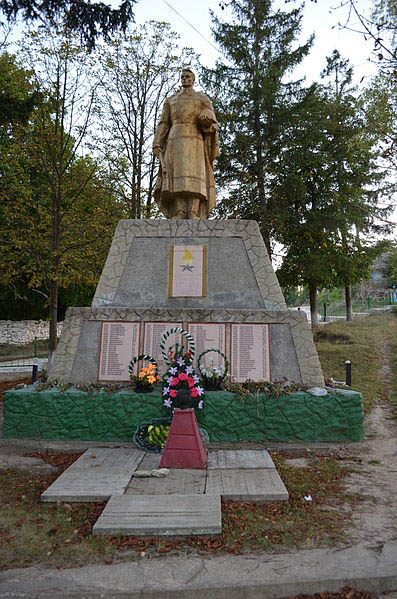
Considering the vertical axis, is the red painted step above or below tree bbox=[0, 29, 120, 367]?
below

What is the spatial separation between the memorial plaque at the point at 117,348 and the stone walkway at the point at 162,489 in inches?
49.4

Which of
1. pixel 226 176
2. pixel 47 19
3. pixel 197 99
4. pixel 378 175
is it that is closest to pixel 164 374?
pixel 197 99

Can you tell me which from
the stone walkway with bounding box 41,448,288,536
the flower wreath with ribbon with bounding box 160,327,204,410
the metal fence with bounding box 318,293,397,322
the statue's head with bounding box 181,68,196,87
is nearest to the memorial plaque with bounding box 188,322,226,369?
the flower wreath with ribbon with bounding box 160,327,204,410

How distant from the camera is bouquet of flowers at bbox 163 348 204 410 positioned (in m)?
4.86

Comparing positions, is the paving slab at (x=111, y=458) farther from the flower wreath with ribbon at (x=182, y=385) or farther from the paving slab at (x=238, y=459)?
the paving slab at (x=238, y=459)

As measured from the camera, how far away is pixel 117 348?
20.6ft

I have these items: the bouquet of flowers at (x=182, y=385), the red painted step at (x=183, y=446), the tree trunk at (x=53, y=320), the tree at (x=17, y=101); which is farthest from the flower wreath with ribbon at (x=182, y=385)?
the tree trunk at (x=53, y=320)

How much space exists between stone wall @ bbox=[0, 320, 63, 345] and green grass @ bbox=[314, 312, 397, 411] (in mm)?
13723

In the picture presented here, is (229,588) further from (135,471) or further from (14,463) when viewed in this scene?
(14,463)

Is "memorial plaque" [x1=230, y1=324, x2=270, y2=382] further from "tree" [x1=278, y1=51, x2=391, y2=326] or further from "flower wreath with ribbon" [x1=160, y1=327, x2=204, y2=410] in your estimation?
"tree" [x1=278, y1=51, x2=391, y2=326]

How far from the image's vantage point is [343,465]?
5074mm

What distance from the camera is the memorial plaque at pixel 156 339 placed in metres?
6.22

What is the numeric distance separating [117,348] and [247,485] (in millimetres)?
2835

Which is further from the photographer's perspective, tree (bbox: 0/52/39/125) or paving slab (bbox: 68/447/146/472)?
tree (bbox: 0/52/39/125)
